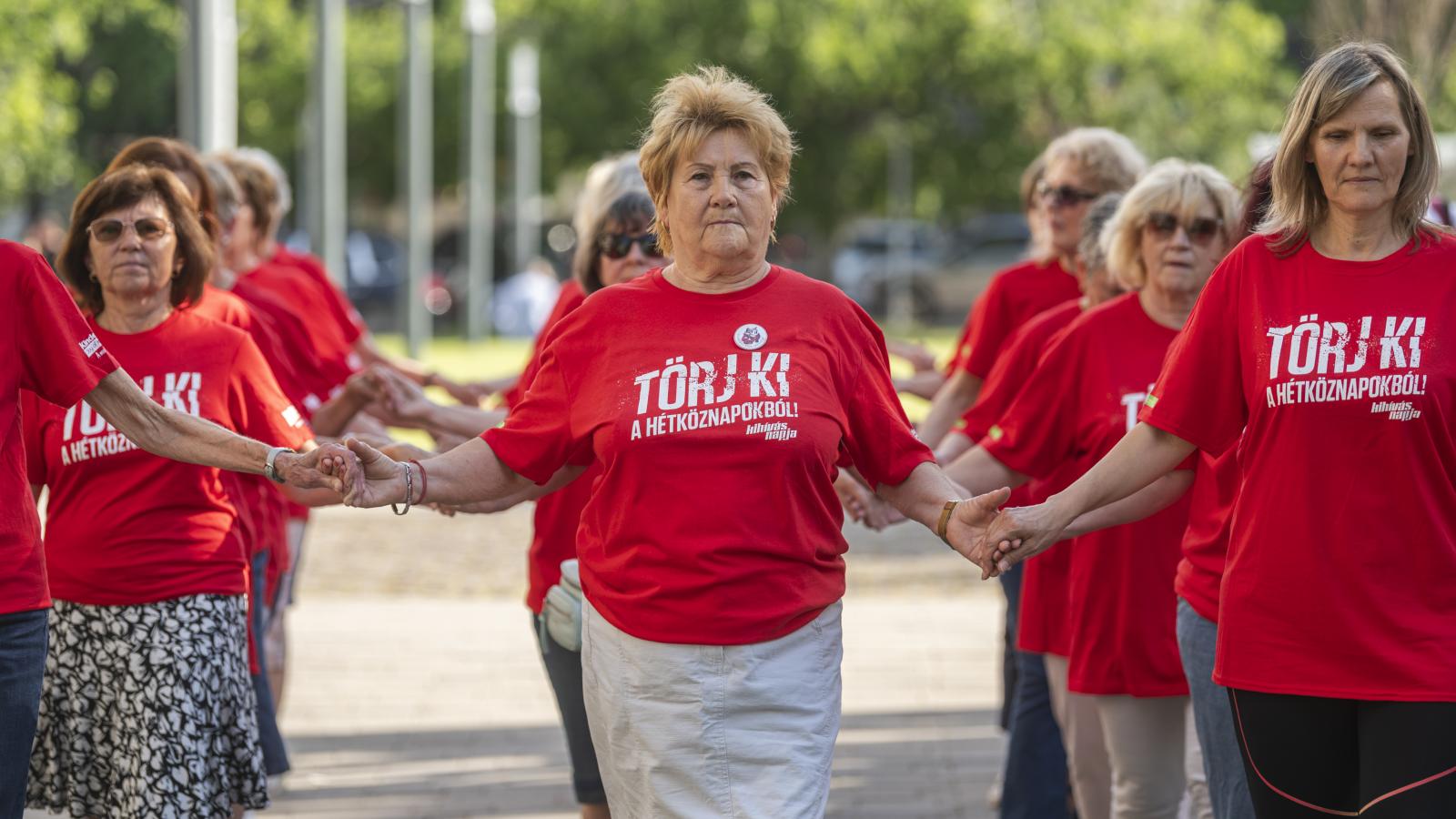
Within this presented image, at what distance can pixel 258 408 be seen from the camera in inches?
194

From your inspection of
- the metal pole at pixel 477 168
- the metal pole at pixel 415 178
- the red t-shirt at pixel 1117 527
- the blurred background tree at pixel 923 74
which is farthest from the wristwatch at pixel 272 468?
the blurred background tree at pixel 923 74

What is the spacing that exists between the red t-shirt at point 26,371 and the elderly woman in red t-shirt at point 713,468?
83cm

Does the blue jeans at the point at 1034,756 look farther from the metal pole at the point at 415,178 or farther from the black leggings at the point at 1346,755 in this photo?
the metal pole at the point at 415,178

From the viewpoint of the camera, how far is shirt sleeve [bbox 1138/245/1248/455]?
3963mm

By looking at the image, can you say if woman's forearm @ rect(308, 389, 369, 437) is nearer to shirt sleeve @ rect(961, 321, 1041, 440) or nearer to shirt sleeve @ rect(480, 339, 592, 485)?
shirt sleeve @ rect(961, 321, 1041, 440)

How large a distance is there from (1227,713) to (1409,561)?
0.91 m

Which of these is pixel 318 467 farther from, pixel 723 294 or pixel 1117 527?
pixel 1117 527

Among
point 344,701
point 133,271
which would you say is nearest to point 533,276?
point 344,701

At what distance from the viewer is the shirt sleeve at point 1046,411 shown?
17.0 ft

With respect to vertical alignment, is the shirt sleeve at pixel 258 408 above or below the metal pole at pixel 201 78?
below

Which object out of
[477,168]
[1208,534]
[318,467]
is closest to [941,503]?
[1208,534]

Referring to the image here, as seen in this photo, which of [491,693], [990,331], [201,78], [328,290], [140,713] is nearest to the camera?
[140,713]

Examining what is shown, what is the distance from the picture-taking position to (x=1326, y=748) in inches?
150

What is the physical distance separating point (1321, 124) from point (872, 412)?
103 cm
